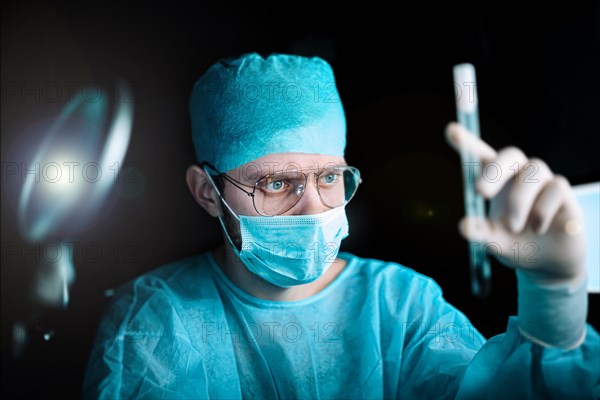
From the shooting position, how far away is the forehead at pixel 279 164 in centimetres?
141

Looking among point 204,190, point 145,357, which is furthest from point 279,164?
point 145,357

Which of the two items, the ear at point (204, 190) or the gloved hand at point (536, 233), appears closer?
the gloved hand at point (536, 233)

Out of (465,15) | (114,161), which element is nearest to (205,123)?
(114,161)

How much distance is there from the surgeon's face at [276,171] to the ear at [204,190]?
0.07m

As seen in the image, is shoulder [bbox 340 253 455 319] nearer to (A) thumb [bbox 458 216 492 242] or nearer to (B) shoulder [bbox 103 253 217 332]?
(B) shoulder [bbox 103 253 217 332]

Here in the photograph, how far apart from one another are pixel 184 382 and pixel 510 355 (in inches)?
31.9

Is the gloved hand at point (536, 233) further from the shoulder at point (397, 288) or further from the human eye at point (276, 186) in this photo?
the human eye at point (276, 186)

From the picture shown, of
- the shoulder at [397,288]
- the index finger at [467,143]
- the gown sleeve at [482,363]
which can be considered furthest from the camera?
the shoulder at [397,288]

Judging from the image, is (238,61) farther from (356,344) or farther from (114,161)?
(356,344)

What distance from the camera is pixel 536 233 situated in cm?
89

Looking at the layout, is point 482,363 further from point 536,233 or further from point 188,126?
point 188,126

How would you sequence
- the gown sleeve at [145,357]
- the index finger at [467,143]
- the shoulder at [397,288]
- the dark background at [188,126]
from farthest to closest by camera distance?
the dark background at [188,126], the shoulder at [397,288], the gown sleeve at [145,357], the index finger at [467,143]

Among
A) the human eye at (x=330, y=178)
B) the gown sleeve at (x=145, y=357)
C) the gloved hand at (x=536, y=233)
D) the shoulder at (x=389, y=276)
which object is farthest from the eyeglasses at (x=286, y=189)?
the gloved hand at (x=536, y=233)

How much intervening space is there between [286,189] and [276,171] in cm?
6
